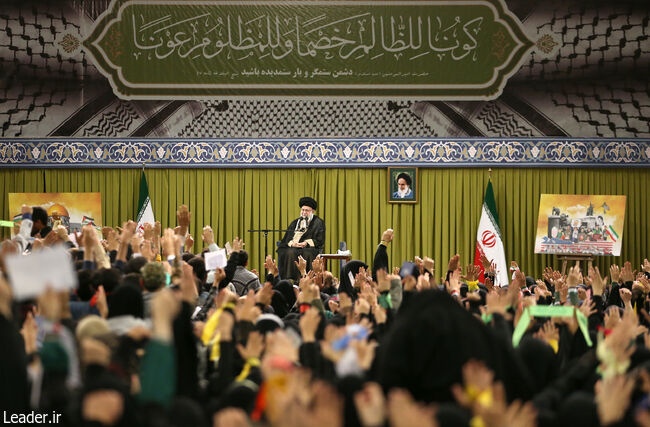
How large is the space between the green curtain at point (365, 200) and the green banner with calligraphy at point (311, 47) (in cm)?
144

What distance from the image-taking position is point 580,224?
12.4 m

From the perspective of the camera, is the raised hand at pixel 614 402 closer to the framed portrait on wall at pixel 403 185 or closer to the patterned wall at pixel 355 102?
the framed portrait on wall at pixel 403 185

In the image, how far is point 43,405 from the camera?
8.00ft

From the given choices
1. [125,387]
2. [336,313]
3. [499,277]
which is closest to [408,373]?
[125,387]

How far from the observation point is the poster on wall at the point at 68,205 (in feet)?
41.7

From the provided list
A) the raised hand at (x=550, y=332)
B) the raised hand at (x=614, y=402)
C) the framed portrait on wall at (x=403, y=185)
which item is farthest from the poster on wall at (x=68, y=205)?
the raised hand at (x=614, y=402)

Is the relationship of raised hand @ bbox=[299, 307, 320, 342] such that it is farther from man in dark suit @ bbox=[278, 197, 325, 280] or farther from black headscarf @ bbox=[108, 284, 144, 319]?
man in dark suit @ bbox=[278, 197, 325, 280]

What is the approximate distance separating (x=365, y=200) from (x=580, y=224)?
352 cm

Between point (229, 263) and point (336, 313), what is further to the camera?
point (229, 263)

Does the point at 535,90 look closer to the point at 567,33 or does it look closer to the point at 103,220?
the point at 567,33

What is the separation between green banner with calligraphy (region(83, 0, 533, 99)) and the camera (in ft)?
43.5

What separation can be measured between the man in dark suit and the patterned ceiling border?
7.88 feet

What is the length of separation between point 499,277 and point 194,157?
5438 millimetres

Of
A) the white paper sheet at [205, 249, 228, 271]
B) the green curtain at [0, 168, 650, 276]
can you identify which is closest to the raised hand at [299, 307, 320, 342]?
the white paper sheet at [205, 249, 228, 271]
